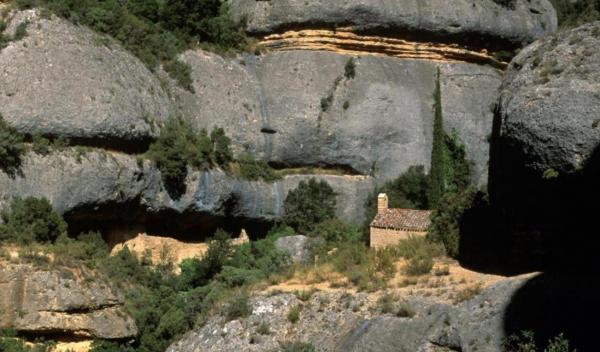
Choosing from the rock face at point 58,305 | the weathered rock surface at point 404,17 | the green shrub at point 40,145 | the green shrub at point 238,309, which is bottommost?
the rock face at point 58,305

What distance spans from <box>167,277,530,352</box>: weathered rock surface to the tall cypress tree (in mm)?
14444

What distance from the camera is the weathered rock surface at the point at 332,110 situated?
44969mm

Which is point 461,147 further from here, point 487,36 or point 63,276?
point 63,276

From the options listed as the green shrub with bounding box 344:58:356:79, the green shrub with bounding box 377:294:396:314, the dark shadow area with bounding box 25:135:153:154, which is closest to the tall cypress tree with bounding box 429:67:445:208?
the green shrub with bounding box 344:58:356:79

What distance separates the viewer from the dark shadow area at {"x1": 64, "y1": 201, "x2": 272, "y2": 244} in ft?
125

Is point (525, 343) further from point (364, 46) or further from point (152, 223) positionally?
point (364, 46)

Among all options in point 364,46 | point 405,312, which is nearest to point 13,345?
point 405,312

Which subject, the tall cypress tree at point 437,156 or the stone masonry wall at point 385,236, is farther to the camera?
the tall cypress tree at point 437,156

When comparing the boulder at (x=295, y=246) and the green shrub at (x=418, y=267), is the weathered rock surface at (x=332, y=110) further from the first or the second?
the green shrub at (x=418, y=267)

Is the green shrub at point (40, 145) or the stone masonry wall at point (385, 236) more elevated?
the green shrub at point (40, 145)

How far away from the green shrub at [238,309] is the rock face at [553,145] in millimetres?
6502

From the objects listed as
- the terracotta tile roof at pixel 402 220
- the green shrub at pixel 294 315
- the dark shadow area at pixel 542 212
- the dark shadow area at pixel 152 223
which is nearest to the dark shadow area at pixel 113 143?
the dark shadow area at pixel 152 223

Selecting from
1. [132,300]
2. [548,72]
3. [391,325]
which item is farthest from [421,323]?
[132,300]

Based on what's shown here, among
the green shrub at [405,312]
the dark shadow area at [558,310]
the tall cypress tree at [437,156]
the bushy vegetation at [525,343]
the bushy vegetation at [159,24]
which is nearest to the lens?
the bushy vegetation at [525,343]
